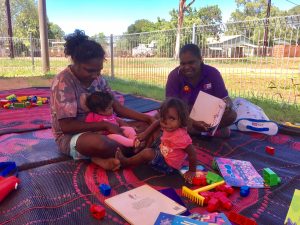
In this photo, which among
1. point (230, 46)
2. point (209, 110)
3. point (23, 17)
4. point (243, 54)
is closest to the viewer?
point (209, 110)

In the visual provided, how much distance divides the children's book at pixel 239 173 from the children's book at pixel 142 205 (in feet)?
1.84

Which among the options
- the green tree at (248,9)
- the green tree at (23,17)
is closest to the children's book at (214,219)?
the green tree at (23,17)

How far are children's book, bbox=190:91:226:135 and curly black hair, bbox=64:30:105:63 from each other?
1.17 m

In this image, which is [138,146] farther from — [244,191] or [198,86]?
[198,86]

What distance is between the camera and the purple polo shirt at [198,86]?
127 inches

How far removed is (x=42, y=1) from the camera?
34.8 feet

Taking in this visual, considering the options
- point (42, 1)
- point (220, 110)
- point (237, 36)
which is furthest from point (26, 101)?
point (42, 1)

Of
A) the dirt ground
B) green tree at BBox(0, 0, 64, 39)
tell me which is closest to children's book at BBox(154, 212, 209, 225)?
the dirt ground

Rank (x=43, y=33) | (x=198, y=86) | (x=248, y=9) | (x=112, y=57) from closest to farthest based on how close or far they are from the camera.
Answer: (x=198, y=86) → (x=112, y=57) → (x=43, y=33) → (x=248, y=9)

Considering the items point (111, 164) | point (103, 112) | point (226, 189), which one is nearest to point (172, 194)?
point (226, 189)

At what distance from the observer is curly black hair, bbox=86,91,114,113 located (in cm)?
238

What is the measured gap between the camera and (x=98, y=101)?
93.7 inches

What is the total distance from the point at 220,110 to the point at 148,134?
842 mm

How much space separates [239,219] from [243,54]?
493 centimetres
